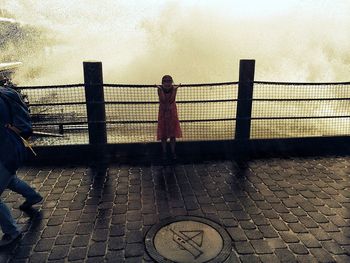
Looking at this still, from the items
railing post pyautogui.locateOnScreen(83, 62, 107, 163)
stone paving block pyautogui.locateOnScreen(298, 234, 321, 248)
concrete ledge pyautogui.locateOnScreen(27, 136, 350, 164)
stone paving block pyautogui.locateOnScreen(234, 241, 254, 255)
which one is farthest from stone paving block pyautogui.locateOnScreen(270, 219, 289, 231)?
railing post pyautogui.locateOnScreen(83, 62, 107, 163)

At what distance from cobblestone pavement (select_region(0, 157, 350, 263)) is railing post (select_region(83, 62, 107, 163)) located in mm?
761

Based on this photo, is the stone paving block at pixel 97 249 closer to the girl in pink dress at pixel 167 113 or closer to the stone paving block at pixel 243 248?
the stone paving block at pixel 243 248

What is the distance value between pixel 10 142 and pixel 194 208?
2735mm

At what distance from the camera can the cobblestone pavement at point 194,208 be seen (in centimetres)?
385

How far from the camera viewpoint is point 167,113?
21.5 feet

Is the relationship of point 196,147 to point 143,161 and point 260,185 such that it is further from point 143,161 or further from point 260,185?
point 260,185

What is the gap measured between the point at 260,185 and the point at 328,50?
51.5 m

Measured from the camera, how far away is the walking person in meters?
3.91

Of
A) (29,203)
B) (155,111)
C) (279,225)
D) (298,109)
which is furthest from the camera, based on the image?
(298,109)

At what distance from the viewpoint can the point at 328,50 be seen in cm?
4966

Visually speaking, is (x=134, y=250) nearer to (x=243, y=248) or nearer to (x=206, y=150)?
(x=243, y=248)

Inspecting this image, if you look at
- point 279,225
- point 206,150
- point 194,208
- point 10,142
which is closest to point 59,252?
point 10,142

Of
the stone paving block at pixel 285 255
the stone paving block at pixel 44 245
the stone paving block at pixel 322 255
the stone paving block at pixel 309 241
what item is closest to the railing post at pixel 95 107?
the stone paving block at pixel 44 245

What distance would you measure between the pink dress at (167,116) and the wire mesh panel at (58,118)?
1599 mm
